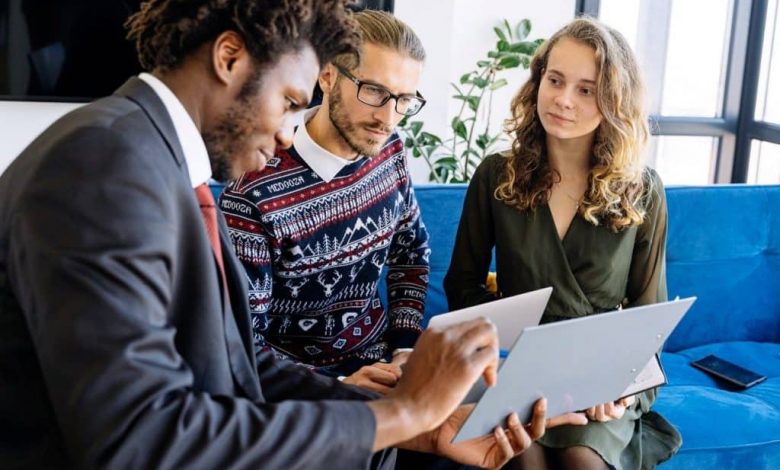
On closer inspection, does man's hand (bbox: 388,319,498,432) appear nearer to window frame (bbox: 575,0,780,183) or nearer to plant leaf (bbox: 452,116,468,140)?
plant leaf (bbox: 452,116,468,140)

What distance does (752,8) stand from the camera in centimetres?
401

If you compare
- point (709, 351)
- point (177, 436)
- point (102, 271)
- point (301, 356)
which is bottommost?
point (709, 351)

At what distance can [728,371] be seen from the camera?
219cm

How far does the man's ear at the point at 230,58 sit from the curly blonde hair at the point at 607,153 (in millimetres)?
980

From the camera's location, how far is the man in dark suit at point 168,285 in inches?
29.7

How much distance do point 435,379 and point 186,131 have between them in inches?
16.0

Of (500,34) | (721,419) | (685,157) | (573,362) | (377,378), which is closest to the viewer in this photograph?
(573,362)

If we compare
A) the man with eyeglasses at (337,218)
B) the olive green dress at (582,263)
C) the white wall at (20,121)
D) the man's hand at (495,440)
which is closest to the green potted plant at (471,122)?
the white wall at (20,121)

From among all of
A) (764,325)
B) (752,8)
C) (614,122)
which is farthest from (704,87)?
(614,122)

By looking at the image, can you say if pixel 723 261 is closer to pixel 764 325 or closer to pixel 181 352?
pixel 764 325

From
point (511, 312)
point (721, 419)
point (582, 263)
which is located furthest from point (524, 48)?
point (511, 312)

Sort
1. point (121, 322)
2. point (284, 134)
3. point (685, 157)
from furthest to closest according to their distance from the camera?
point (685, 157)
point (284, 134)
point (121, 322)

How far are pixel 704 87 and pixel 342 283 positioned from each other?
324cm

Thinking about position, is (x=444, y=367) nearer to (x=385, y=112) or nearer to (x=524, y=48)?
(x=385, y=112)
